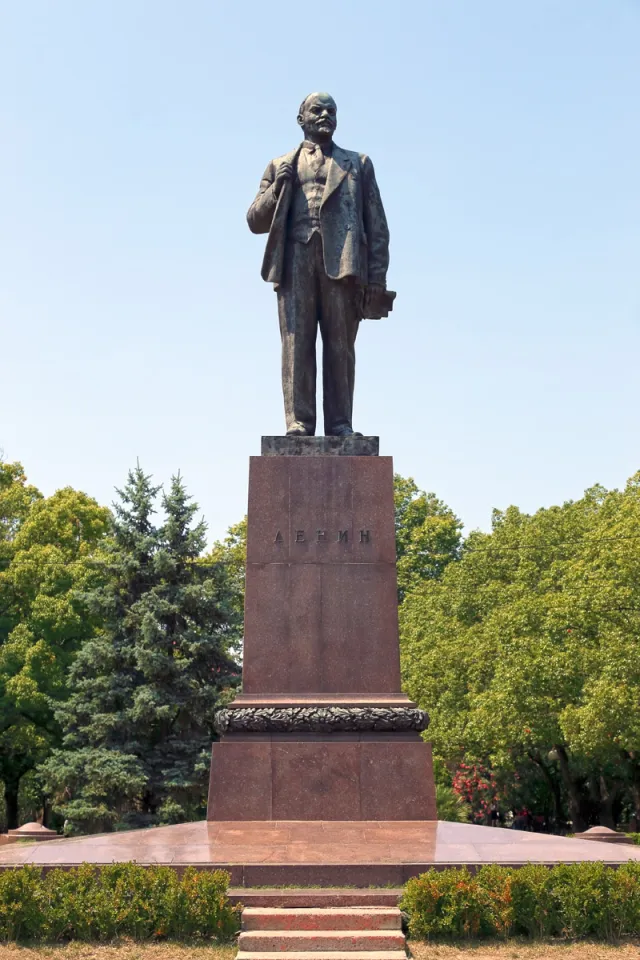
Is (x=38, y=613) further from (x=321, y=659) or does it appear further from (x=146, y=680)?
(x=321, y=659)

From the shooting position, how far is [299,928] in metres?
7.50

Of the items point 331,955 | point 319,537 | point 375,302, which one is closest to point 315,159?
point 375,302

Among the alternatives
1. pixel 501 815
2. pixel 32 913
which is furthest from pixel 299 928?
pixel 501 815

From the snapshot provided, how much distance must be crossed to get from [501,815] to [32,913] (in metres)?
41.6

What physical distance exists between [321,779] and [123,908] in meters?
3.11

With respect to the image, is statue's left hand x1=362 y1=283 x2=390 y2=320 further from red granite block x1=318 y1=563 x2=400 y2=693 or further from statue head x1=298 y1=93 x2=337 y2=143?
red granite block x1=318 y1=563 x2=400 y2=693

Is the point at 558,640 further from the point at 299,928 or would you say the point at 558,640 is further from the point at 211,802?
the point at 299,928

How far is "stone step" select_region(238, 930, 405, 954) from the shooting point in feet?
23.8

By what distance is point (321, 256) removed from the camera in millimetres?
12391

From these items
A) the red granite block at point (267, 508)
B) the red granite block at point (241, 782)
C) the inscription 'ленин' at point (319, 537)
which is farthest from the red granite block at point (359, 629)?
the red granite block at point (241, 782)

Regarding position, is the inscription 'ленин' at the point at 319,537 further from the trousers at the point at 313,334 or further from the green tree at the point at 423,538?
the green tree at the point at 423,538

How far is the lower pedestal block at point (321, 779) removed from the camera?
10.3 metres

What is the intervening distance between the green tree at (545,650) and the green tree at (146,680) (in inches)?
287

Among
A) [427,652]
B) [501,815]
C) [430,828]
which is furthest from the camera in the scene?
[501,815]
